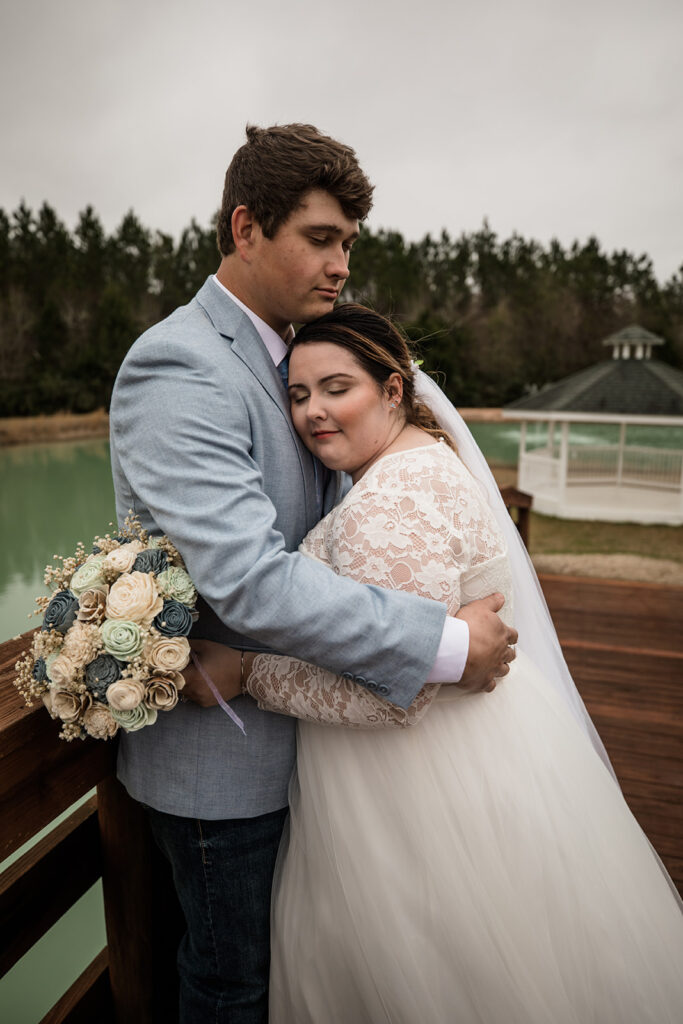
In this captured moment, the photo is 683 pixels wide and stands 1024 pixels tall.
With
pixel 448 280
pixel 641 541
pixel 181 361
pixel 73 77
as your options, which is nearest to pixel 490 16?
pixel 73 77

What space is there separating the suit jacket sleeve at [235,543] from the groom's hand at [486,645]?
11 centimetres

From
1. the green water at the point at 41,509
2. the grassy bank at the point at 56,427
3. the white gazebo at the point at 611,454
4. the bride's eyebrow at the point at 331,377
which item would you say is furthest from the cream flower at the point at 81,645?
the grassy bank at the point at 56,427

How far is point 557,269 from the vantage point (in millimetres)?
43719

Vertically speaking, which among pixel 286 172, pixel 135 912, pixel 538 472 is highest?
pixel 286 172

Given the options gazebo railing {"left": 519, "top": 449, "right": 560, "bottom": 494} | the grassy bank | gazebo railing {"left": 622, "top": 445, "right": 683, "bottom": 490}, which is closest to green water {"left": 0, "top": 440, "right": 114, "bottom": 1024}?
the grassy bank

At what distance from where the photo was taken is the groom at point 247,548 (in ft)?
3.32

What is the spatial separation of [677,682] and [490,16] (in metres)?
17.4

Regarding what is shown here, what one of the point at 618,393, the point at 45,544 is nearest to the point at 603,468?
the point at 618,393

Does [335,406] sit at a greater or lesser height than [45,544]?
greater

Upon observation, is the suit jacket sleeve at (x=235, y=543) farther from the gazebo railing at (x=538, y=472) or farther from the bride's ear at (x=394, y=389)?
the gazebo railing at (x=538, y=472)

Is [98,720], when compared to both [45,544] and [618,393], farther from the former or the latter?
[618,393]

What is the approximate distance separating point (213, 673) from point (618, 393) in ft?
55.1

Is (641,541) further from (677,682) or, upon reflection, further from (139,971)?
(139,971)

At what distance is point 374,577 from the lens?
1146 mm
